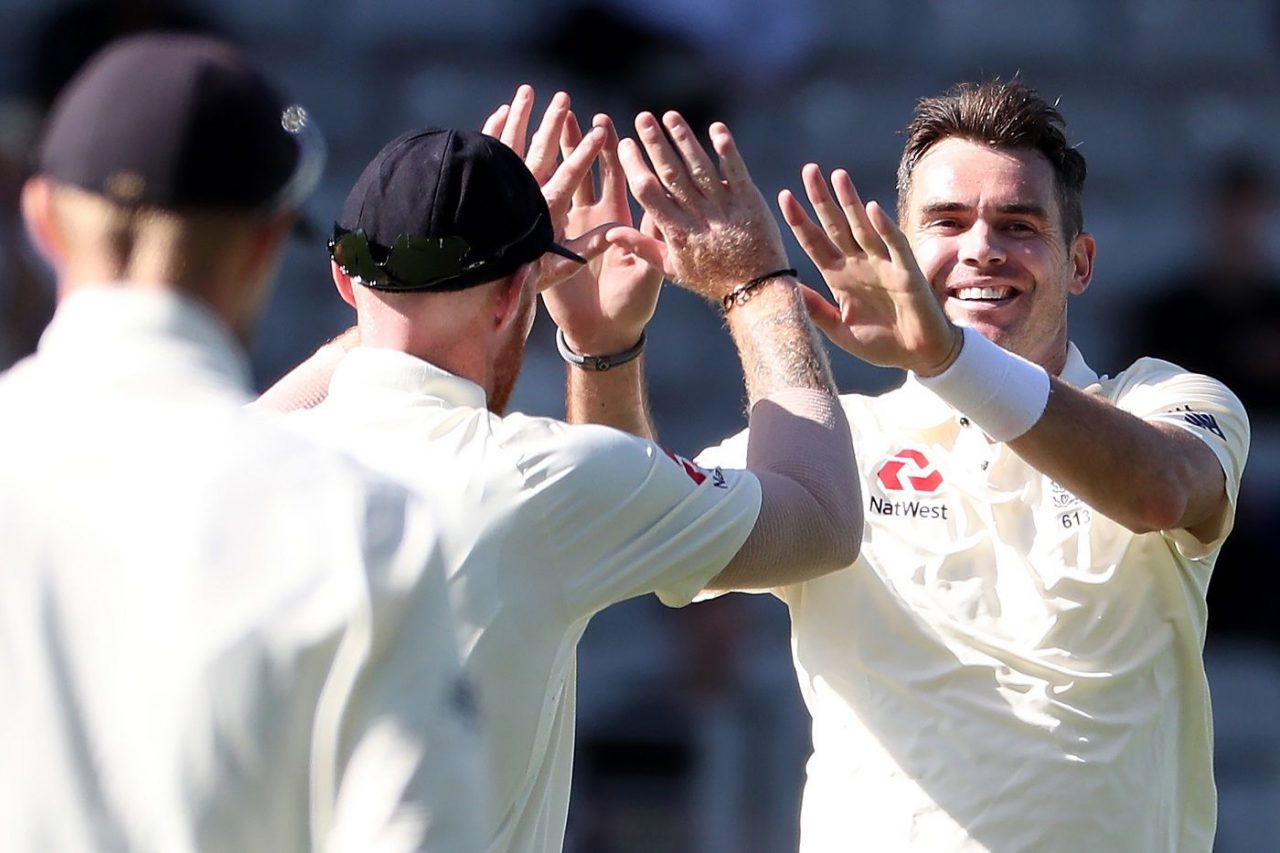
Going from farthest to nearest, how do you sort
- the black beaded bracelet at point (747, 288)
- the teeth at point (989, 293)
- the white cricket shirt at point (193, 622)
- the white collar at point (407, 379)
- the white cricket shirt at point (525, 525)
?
the teeth at point (989, 293)
the black beaded bracelet at point (747, 288)
the white collar at point (407, 379)
the white cricket shirt at point (525, 525)
the white cricket shirt at point (193, 622)

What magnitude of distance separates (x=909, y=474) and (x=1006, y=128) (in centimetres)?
65

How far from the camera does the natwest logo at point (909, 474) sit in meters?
3.32

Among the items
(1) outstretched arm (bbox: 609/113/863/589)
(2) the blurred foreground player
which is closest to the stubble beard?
(1) outstretched arm (bbox: 609/113/863/589)

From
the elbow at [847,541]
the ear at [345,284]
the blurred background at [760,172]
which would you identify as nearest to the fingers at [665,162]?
the ear at [345,284]

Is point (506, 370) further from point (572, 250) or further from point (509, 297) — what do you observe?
point (572, 250)

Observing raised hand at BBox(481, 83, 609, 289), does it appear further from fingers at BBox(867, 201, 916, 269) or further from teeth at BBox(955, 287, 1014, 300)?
teeth at BBox(955, 287, 1014, 300)

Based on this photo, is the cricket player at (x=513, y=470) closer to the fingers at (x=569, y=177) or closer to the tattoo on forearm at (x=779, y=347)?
the tattoo on forearm at (x=779, y=347)

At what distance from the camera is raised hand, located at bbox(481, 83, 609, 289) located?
2977mm

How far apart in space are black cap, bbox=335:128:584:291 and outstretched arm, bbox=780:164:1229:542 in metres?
0.58

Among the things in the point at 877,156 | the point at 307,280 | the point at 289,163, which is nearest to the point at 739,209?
the point at 289,163

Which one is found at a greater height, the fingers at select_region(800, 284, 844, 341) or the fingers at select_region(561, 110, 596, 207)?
the fingers at select_region(561, 110, 596, 207)

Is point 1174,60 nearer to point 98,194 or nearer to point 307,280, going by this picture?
point 307,280

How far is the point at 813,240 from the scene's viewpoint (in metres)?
2.98

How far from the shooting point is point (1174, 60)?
359 inches
